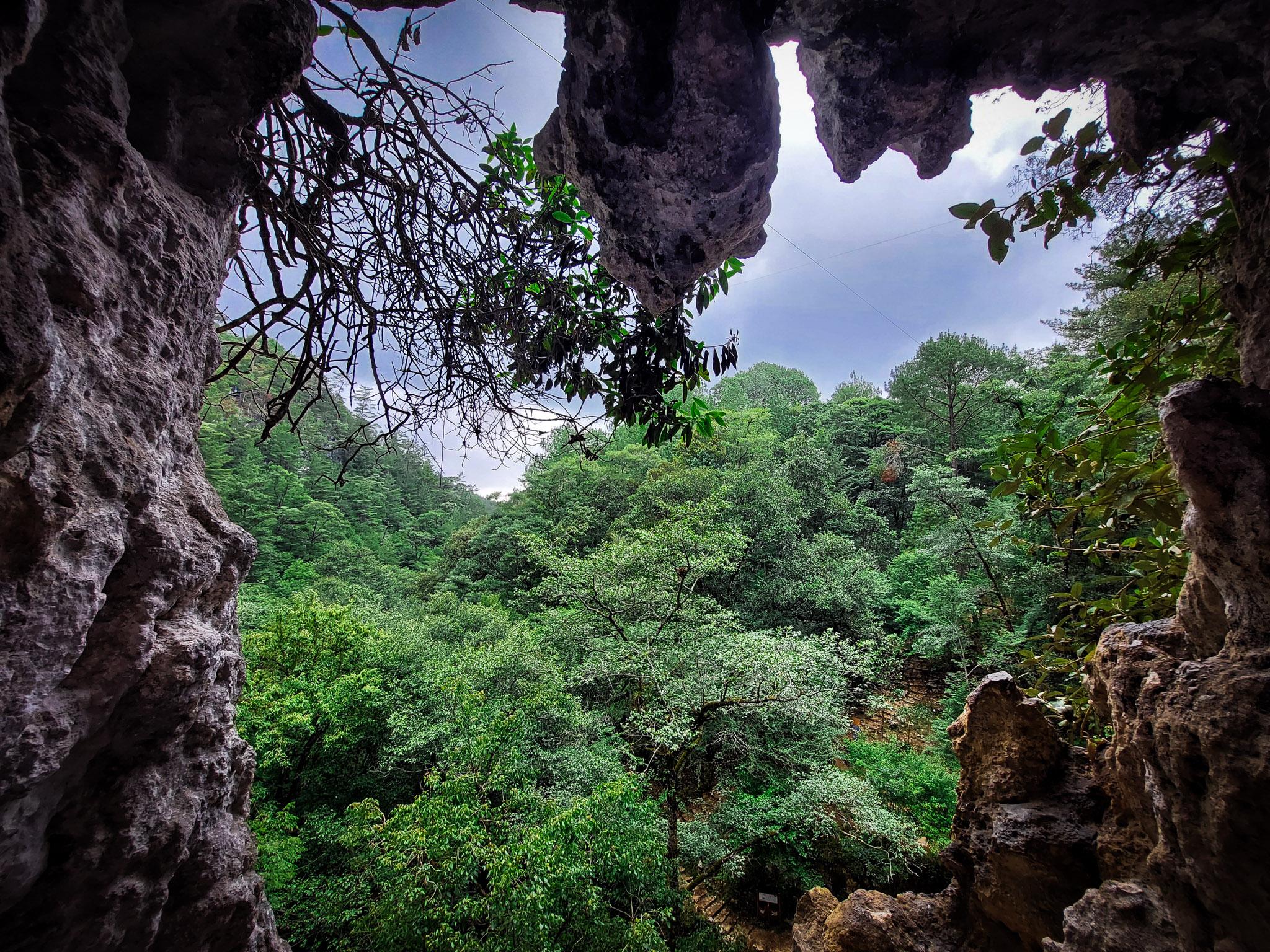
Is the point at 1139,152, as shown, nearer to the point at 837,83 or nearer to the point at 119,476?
the point at 837,83

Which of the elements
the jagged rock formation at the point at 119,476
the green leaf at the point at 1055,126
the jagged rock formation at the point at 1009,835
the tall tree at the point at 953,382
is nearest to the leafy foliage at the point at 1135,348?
the green leaf at the point at 1055,126

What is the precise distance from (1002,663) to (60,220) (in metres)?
9.70

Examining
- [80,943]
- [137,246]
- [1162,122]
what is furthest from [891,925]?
[137,246]

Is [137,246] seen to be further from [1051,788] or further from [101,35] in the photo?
[1051,788]

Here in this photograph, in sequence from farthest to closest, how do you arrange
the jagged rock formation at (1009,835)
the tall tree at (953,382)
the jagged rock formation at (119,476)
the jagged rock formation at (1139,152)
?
1. the tall tree at (953,382)
2. the jagged rock formation at (1009,835)
3. the jagged rock formation at (1139,152)
4. the jagged rock formation at (119,476)

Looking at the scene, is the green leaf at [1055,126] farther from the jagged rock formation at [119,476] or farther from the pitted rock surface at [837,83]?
the jagged rock formation at [119,476]

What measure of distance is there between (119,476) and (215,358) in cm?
56

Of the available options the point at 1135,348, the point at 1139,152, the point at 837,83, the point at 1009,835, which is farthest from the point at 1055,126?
the point at 1009,835

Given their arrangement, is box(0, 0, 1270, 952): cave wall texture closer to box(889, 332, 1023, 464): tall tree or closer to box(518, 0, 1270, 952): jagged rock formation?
box(518, 0, 1270, 952): jagged rock formation

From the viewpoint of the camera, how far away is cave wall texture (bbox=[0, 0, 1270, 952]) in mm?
759

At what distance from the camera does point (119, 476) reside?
0.86 metres

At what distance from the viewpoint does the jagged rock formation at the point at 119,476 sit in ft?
2.27

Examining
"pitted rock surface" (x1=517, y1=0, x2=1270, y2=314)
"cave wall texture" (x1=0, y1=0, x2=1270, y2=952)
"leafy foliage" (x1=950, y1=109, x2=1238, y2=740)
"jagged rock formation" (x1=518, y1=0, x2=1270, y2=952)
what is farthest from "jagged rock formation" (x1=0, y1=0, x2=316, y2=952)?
"leafy foliage" (x1=950, y1=109, x2=1238, y2=740)

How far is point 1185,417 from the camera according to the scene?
102cm
